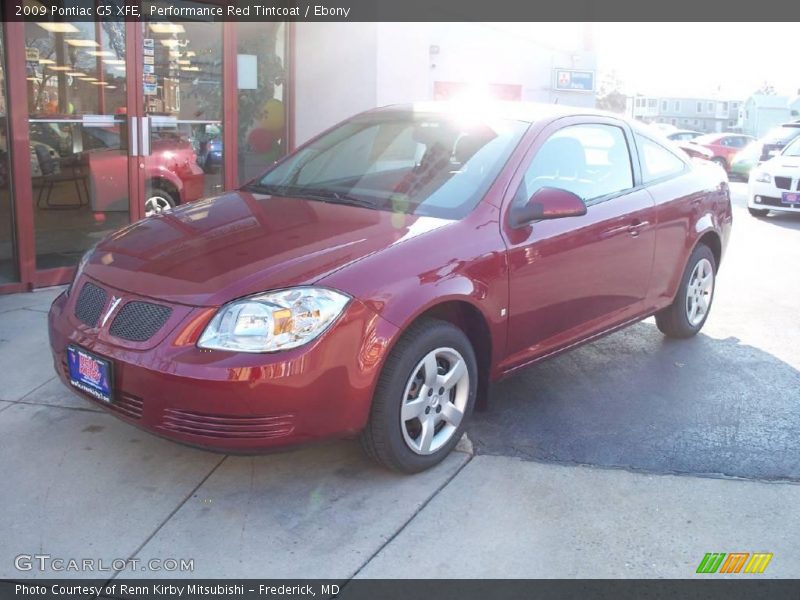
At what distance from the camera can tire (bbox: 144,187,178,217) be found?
7.76 metres

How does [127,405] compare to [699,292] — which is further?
[699,292]

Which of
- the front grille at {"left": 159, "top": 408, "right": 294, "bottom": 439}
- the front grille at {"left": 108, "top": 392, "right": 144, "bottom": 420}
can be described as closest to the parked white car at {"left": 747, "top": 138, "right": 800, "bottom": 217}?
the front grille at {"left": 159, "top": 408, "right": 294, "bottom": 439}

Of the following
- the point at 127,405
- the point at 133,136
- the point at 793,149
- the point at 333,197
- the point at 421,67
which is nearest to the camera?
the point at 127,405

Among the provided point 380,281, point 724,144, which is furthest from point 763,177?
point 724,144

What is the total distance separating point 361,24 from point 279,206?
7.10 meters

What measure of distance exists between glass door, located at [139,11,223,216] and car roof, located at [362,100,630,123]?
3.32 meters

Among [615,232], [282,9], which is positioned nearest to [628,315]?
[615,232]

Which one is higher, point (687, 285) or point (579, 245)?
point (579, 245)

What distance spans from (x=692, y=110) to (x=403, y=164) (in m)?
96.6

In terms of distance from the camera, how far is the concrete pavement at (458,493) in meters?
3.15

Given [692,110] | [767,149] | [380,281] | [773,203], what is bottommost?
[773,203]

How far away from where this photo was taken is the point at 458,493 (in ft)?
11.9

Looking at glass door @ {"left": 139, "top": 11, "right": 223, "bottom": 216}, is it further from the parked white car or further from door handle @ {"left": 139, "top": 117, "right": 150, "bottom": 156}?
the parked white car

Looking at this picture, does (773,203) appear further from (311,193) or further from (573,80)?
(311,193)
